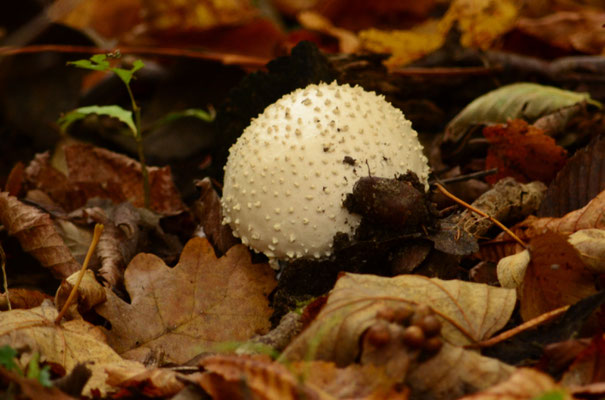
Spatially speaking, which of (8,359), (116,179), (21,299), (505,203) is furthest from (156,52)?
(8,359)

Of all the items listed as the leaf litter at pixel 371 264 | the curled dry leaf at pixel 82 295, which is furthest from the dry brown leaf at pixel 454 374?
the curled dry leaf at pixel 82 295

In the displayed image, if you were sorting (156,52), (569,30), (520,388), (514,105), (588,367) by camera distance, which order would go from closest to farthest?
(520,388)
(588,367)
(514,105)
(156,52)
(569,30)

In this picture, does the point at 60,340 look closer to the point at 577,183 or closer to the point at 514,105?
the point at 577,183

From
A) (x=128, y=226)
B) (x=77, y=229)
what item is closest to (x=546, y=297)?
(x=128, y=226)

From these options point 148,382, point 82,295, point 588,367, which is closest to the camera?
point 588,367

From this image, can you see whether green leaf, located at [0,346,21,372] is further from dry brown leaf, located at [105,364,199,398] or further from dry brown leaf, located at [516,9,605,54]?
dry brown leaf, located at [516,9,605,54]

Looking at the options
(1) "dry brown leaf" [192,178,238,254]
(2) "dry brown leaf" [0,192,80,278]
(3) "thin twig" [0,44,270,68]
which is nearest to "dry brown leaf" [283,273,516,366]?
(1) "dry brown leaf" [192,178,238,254]

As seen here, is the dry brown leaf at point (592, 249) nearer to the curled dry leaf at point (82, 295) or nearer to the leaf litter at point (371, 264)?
the leaf litter at point (371, 264)
